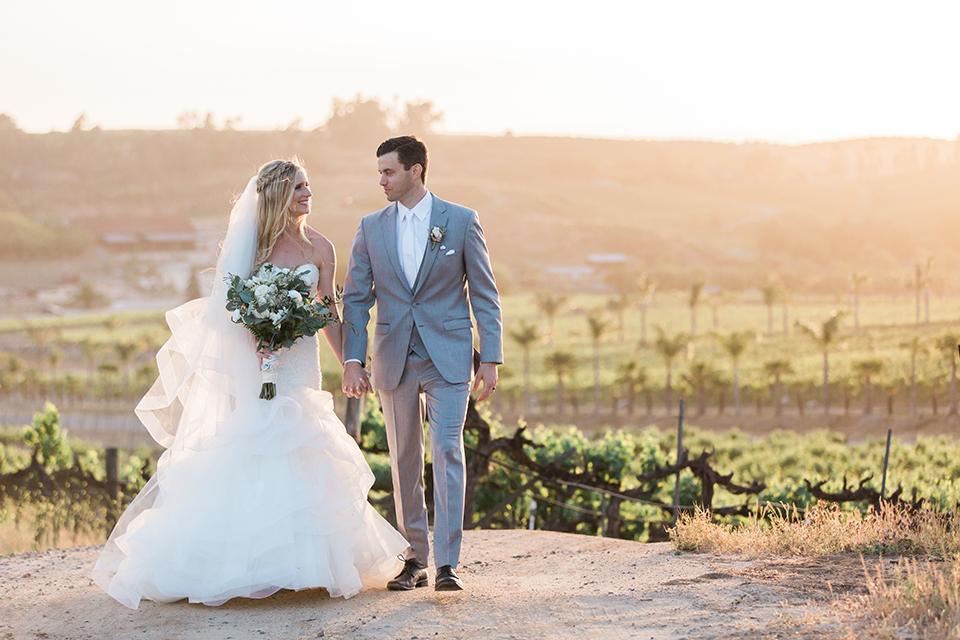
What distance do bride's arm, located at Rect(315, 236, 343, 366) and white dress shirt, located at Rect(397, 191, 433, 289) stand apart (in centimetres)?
41

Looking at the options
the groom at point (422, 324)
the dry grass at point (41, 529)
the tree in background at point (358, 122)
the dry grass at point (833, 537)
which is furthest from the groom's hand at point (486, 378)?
the tree in background at point (358, 122)

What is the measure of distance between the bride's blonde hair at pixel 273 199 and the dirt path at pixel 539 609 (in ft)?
6.21

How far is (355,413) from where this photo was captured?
8273 millimetres

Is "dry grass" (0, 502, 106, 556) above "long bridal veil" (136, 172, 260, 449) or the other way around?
the other way around

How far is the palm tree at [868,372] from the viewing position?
150ft

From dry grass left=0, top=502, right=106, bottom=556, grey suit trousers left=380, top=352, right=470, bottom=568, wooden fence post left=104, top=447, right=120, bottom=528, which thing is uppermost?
grey suit trousers left=380, top=352, right=470, bottom=568

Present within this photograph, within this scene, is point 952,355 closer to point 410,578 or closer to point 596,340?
point 596,340

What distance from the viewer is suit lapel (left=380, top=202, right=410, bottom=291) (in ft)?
15.6

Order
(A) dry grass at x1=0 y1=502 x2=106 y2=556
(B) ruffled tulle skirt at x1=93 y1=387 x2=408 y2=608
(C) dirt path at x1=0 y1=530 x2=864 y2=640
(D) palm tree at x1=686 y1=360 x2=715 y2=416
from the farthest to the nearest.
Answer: (D) palm tree at x1=686 y1=360 x2=715 y2=416, (A) dry grass at x1=0 y1=502 x2=106 y2=556, (B) ruffled tulle skirt at x1=93 y1=387 x2=408 y2=608, (C) dirt path at x1=0 y1=530 x2=864 y2=640

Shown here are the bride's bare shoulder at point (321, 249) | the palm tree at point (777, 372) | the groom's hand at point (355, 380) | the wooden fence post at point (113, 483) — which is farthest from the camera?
the palm tree at point (777, 372)

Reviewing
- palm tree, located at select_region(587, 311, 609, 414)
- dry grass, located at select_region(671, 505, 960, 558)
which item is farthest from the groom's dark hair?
palm tree, located at select_region(587, 311, 609, 414)

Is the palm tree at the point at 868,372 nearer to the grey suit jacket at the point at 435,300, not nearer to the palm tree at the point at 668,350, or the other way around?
the palm tree at the point at 668,350

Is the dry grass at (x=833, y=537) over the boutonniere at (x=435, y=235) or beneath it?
beneath

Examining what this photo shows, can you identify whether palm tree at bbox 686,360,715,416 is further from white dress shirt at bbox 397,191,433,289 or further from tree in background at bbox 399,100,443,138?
tree in background at bbox 399,100,443,138
